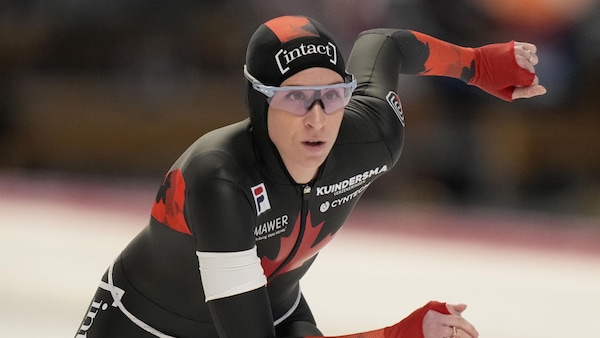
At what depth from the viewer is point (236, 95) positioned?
5.82 m

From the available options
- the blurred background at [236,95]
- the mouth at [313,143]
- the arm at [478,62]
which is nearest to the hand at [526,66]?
the arm at [478,62]

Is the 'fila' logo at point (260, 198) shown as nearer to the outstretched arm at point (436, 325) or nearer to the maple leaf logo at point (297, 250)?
the maple leaf logo at point (297, 250)

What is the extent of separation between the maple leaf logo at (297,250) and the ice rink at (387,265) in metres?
1.33

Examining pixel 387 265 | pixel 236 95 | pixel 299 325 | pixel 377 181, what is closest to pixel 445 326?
pixel 299 325

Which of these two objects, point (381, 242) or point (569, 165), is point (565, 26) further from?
point (381, 242)

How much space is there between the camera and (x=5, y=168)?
20.4 ft

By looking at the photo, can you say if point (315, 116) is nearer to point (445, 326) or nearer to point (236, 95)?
point (445, 326)

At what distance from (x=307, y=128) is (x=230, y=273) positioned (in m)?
0.41

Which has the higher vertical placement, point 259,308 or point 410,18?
point 410,18

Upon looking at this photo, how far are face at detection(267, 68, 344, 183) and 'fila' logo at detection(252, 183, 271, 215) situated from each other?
11 centimetres

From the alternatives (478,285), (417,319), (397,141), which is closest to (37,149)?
(478,285)

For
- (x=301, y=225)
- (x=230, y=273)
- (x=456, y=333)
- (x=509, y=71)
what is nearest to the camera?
(x=456, y=333)

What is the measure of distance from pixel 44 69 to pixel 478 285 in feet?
11.6

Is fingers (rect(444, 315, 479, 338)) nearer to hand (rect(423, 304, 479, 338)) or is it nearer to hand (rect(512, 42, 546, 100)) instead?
hand (rect(423, 304, 479, 338))
